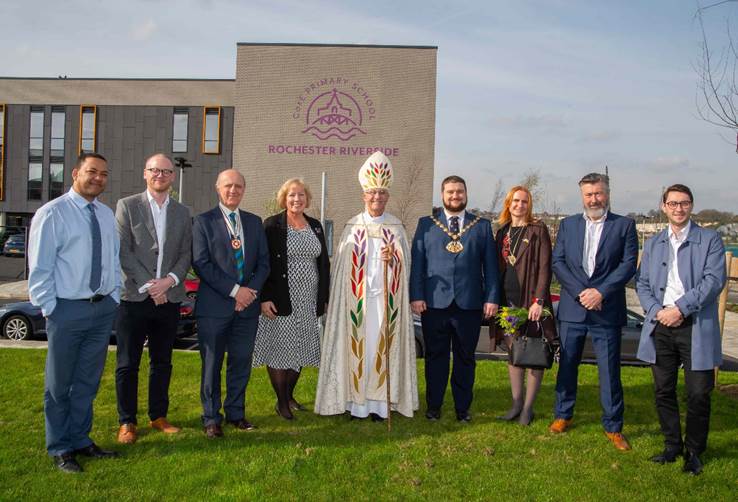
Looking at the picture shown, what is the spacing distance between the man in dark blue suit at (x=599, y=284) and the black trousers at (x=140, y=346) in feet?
11.0

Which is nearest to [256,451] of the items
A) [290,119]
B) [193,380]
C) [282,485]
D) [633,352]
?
[282,485]

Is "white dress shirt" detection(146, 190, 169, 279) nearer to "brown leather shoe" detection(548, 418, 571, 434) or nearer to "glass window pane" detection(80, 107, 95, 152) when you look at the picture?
"brown leather shoe" detection(548, 418, 571, 434)

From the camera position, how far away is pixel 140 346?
4812mm

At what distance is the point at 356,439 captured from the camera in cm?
504

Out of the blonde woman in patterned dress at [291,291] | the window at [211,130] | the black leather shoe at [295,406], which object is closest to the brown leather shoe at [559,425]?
the blonde woman in patterned dress at [291,291]

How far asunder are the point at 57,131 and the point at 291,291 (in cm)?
4240

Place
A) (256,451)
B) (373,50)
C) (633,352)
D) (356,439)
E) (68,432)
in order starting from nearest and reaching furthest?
(68,432) → (256,451) → (356,439) → (633,352) → (373,50)

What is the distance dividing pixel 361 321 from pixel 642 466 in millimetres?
2564

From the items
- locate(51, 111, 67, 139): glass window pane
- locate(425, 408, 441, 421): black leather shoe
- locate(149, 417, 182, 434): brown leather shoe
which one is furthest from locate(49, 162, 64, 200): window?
locate(425, 408, 441, 421): black leather shoe

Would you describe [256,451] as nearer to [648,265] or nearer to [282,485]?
[282,485]

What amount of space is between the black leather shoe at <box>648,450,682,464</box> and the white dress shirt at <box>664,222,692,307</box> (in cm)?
115

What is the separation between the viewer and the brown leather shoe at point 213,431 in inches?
194

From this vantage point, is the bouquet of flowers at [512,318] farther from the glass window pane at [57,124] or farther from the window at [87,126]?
the glass window pane at [57,124]

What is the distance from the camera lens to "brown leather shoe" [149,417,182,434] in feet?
16.5
